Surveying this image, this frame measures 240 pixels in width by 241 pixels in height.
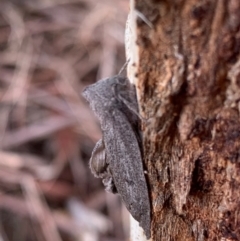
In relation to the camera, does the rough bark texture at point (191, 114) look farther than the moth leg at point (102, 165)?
No

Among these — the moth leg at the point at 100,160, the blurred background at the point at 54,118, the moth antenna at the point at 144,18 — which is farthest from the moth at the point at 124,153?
the blurred background at the point at 54,118

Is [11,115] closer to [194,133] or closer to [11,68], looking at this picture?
[11,68]

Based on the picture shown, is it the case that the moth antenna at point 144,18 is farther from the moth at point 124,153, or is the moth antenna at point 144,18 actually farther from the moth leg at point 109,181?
the moth leg at point 109,181

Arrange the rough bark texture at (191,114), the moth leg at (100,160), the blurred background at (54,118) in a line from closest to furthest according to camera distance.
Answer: the rough bark texture at (191,114), the moth leg at (100,160), the blurred background at (54,118)

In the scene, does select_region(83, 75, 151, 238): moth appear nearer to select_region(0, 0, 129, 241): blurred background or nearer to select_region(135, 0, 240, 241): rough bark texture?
select_region(135, 0, 240, 241): rough bark texture

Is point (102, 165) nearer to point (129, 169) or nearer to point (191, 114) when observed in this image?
point (129, 169)
